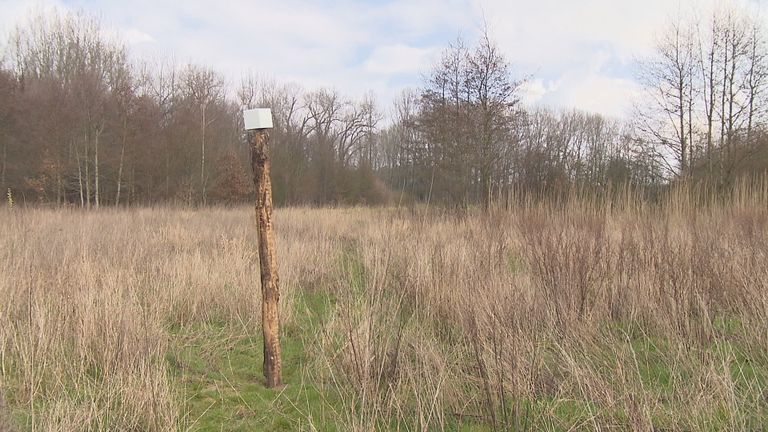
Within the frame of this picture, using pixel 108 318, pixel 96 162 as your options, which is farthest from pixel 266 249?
pixel 96 162

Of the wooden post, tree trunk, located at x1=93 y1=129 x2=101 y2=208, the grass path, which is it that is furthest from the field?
tree trunk, located at x1=93 y1=129 x2=101 y2=208

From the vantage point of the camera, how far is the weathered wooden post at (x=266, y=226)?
2.25 metres

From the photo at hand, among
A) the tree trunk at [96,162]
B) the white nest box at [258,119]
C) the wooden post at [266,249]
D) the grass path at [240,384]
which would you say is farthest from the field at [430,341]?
the tree trunk at [96,162]

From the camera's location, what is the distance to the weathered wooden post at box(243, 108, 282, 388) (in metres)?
2.25

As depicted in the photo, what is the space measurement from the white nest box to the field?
1233mm

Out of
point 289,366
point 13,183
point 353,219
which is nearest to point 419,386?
point 289,366

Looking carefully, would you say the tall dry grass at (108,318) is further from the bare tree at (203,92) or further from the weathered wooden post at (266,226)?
the bare tree at (203,92)

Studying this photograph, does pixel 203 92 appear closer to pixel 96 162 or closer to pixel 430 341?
pixel 96 162

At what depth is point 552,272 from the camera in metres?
3.27

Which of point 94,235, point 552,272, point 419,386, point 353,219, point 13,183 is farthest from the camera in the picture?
point 13,183

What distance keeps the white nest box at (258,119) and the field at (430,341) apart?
1.23 meters

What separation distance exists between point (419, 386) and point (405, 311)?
132 cm

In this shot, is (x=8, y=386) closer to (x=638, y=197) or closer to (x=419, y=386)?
(x=419, y=386)

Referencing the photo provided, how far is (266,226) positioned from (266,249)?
0.13m
